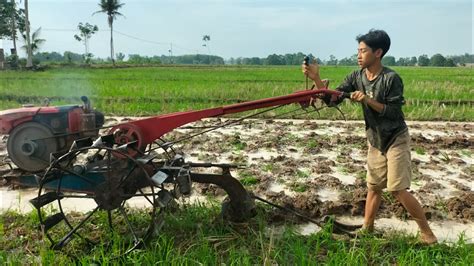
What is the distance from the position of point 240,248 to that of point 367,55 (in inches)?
70.2

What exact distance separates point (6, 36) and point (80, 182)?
5065 centimetres

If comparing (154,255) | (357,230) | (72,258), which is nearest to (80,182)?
(72,258)

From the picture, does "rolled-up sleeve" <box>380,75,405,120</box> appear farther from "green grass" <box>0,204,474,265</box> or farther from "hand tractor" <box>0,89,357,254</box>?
"green grass" <box>0,204,474,265</box>

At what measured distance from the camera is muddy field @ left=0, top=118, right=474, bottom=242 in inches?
161

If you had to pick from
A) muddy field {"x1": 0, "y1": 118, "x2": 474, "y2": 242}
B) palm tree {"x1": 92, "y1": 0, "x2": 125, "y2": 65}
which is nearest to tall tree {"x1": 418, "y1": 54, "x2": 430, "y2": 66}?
palm tree {"x1": 92, "y1": 0, "x2": 125, "y2": 65}

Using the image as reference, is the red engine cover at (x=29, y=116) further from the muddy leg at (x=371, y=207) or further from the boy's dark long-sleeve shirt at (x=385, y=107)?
the muddy leg at (x=371, y=207)

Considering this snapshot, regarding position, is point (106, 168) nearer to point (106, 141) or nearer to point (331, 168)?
point (106, 141)

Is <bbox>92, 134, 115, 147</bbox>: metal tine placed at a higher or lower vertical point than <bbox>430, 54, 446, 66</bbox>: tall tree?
lower

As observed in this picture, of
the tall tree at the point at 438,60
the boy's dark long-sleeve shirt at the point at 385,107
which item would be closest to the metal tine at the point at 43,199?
the boy's dark long-sleeve shirt at the point at 385,107

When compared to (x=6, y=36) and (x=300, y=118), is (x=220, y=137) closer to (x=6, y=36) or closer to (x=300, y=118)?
(x=300, y=118)

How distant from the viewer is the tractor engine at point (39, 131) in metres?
3.61

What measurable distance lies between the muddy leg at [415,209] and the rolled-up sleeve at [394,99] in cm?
63

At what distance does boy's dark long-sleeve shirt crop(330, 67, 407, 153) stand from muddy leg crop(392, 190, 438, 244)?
0.37 m

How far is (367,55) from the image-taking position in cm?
321
